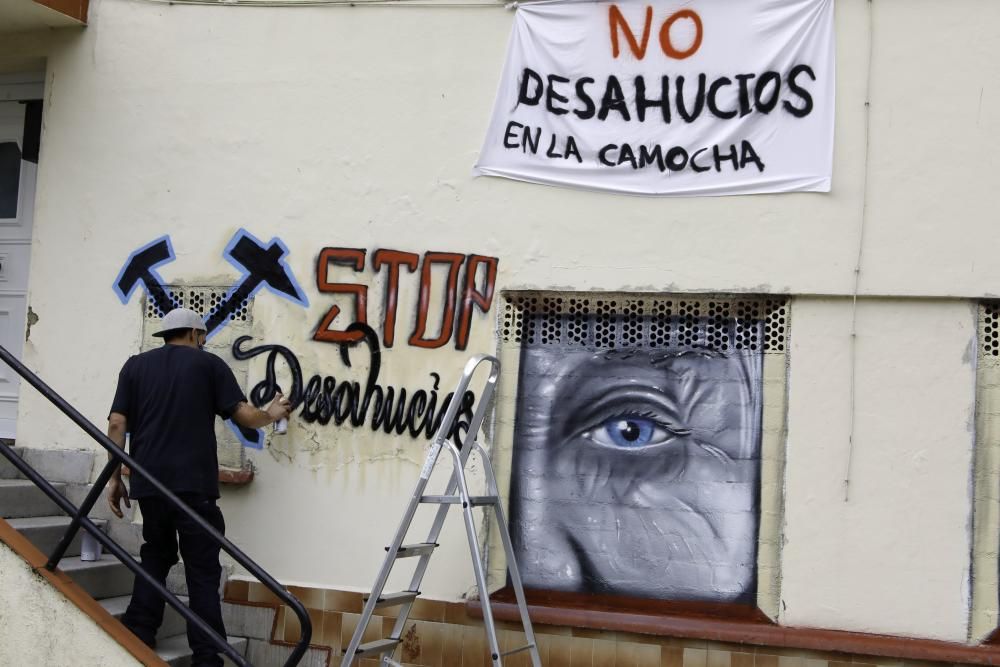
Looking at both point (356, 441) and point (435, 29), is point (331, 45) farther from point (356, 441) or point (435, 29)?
point (356, 441)

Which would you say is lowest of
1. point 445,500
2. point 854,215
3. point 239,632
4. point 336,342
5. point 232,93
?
point 239,632

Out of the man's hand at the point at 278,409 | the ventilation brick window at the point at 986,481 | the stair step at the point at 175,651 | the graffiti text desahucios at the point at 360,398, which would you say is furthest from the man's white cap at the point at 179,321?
the ventilation brick window at the point at 986,481

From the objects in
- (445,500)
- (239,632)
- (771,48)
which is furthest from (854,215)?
(239,632)

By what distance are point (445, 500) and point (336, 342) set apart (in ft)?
5.28

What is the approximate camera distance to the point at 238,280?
689 centimetres

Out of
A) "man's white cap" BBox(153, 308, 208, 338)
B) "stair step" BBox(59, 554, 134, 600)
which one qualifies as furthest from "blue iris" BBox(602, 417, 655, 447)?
"stair step" BBox(59, 554, 134, 600)

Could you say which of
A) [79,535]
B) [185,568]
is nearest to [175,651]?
[185,568]

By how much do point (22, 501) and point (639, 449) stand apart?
358 centimetres

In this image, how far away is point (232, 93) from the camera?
274 inches

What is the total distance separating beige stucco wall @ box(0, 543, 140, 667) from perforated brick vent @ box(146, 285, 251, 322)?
2.01m

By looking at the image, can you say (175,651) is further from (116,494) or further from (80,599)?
(116,494)

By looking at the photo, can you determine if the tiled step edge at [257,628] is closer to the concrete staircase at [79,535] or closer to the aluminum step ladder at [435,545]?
the concrete staircase at [79,535]

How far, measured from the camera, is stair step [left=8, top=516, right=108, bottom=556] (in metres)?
6.19

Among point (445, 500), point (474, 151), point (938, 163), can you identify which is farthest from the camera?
point (474, 151)
